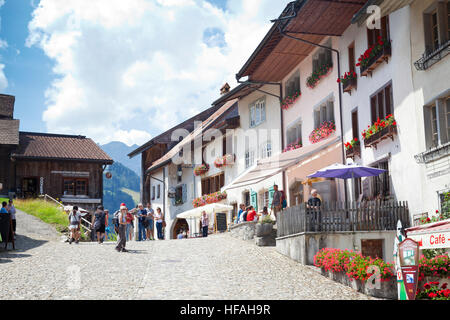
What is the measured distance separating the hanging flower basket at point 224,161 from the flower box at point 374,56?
1604 cm

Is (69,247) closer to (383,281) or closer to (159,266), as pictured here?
(159,266)

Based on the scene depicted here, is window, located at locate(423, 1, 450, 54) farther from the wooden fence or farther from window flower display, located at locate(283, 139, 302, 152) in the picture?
window flower display, located at locate(283, 139, 302, 152)

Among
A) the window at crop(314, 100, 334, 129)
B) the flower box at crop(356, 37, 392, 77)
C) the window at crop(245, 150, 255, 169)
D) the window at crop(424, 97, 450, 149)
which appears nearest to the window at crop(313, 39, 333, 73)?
the window at crop(314, 100, 334, 129)

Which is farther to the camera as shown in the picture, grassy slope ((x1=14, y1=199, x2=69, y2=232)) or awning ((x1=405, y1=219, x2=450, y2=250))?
grassy slope ((x1=14, y1=199, x2=69, y2=232))

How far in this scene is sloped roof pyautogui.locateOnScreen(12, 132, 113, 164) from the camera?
47.6 metres

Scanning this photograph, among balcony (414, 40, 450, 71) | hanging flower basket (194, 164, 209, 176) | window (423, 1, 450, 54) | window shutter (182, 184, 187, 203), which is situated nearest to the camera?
balcony (414, 40, 450, 71)

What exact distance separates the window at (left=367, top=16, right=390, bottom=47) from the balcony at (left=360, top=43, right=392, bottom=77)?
21.2 inches

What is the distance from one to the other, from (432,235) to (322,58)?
1604cm

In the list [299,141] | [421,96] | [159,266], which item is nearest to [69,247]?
[159,266]

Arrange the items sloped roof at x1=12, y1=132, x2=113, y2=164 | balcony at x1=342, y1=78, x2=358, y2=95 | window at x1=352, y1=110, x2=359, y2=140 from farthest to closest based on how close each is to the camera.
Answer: sloped roof at x1=12, y1=132, x2=113, y2=164, window at x1=352, y1=110, x2=359, y2=140, balcony at x1=342, y1=78, x2=358, y2=95

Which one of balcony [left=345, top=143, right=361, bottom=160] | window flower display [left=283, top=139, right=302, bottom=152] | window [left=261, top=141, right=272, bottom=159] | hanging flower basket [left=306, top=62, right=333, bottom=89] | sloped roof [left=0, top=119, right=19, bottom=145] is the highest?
sloped roof [left=0, top=119, right=19, bottom=145]
